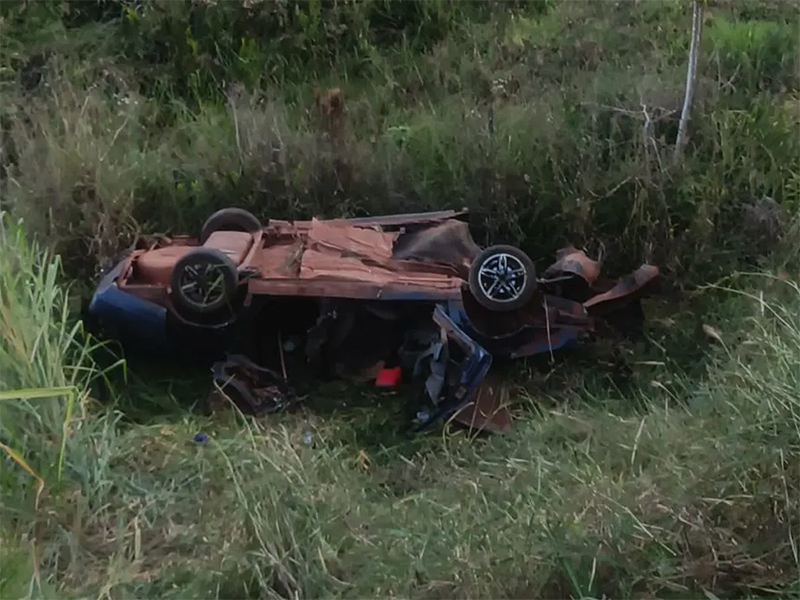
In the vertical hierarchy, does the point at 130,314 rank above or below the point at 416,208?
above

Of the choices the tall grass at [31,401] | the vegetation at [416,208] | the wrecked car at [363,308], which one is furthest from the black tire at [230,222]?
the tall grass at [31,401]

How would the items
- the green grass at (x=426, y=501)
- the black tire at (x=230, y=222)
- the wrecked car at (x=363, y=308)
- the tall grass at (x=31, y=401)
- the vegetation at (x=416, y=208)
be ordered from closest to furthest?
the green grass at (x=426, y=501)
the vegetation at (x=416, y=208)
the tall grass at (x=31, y=401)
the wrecked car at (x=363, y=308)
the black tire at (x=230, y=222)

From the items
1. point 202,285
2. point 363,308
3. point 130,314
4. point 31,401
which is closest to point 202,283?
point 202,285

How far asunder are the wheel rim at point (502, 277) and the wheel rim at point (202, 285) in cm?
127

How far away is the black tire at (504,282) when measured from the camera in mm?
4559

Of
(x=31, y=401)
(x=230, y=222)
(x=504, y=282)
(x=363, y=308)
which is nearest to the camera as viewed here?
(x=31, y=401)

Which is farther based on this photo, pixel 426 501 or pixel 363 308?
pixel 363 308

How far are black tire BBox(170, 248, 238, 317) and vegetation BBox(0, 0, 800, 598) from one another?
48cm

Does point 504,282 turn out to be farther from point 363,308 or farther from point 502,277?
point 363,308

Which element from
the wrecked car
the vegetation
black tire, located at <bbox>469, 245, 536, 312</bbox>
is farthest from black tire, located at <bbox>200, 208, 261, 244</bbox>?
black tire, located at <bbox>469, 245, 536, 312</bbox>

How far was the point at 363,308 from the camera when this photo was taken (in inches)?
185

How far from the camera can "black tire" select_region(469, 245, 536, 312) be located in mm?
4559

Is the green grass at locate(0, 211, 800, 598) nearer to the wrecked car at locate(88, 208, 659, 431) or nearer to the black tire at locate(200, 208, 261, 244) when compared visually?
the wrecked car at locate(88, 208, 659, 431)

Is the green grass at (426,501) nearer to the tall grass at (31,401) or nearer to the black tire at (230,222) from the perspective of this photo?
the tall grass at (31,401)
